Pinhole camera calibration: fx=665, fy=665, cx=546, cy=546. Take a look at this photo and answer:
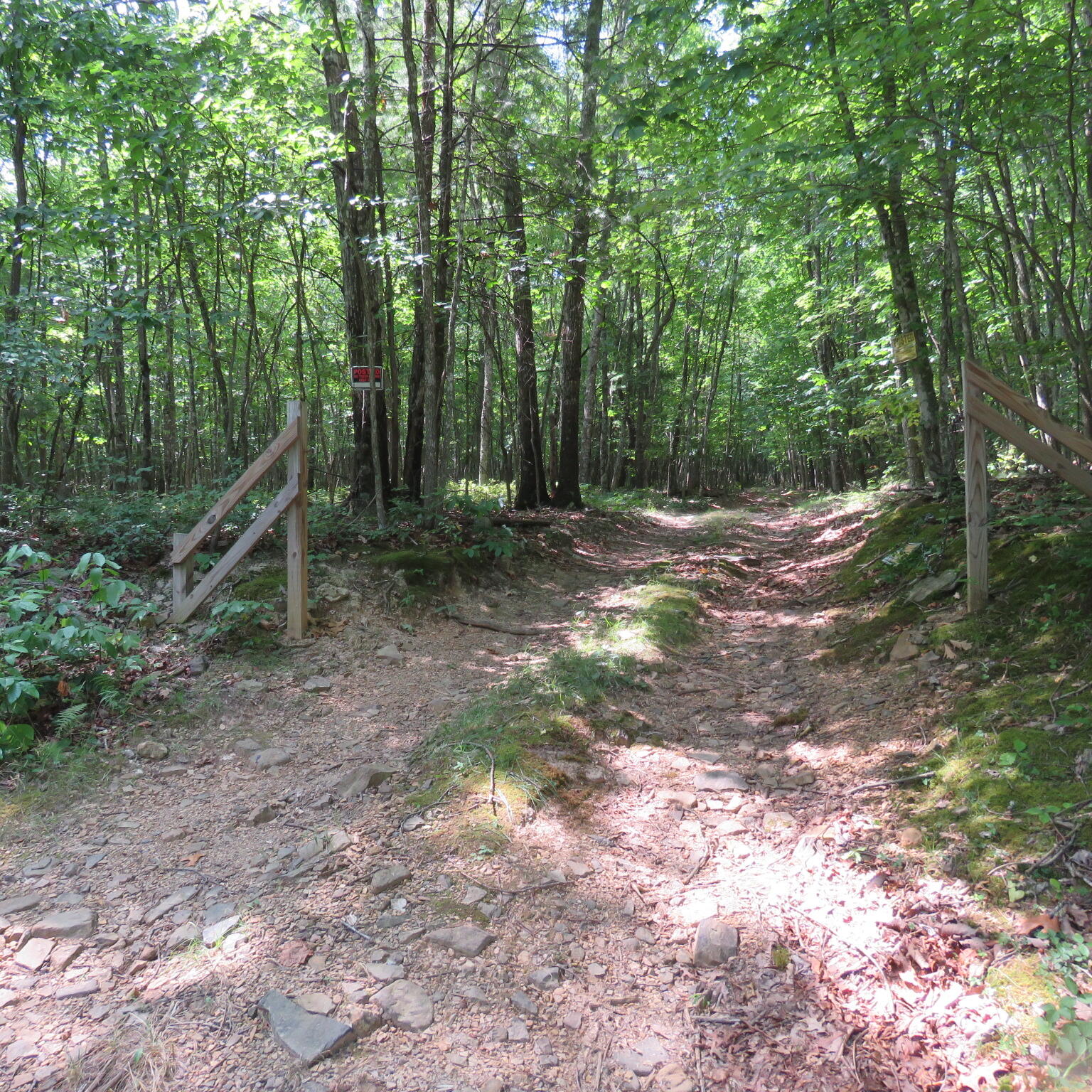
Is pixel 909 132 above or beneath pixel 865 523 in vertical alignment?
above

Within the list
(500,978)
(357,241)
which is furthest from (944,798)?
(357,241)

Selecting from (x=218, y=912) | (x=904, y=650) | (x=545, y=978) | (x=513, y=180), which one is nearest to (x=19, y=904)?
(x=218, y=912)

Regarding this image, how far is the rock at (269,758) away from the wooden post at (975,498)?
4.72 metres

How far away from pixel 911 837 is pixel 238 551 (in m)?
5.11

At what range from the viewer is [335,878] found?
2.91 metres

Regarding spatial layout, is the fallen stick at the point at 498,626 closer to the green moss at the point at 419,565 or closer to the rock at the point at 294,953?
the green moss at the point at 419,565

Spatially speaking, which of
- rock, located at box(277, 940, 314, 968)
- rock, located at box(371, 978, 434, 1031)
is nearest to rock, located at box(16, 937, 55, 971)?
rock, located at box(277, 940, 314, 968)

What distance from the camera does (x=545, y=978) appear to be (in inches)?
92.7

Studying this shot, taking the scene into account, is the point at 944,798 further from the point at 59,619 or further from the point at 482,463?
the point at 482,463

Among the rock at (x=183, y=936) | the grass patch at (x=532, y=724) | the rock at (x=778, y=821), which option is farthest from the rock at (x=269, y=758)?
the rock at (x=778, y=821)

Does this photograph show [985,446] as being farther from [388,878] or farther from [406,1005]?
[406,1005]

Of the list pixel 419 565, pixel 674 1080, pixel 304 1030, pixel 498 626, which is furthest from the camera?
pixel 419 565

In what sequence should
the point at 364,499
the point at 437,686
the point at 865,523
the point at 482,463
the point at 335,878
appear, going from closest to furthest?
the point at 335,878
the point at 437,686
the point at 364,499
the point at 865,523
the point at 482,463

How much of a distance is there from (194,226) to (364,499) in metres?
3.58
